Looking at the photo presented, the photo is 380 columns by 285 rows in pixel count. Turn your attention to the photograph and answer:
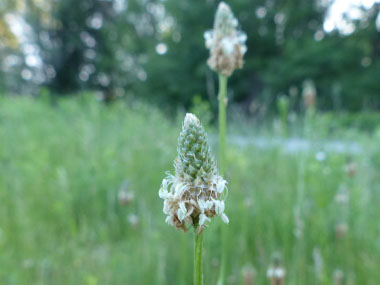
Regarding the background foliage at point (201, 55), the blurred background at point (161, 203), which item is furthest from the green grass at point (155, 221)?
the background foliage at point (201, 55)

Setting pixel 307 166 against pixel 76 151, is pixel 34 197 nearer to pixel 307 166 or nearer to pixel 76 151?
pixel 76 151

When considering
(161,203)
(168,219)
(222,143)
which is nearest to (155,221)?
(161,203)

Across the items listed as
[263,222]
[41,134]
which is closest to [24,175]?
[41,134]

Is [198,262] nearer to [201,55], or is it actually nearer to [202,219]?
[202,219]

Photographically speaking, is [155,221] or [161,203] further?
[161,203]

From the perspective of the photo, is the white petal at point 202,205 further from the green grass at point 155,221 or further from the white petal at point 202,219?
the green grass at point 155,221

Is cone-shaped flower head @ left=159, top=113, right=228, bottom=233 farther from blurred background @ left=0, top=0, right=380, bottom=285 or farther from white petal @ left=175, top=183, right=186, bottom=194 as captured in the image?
blurred background @ left=0, top=0, right=380, bottom=285
